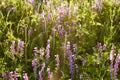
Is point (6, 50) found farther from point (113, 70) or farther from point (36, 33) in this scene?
point (113, 70)

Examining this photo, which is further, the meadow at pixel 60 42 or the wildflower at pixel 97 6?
the wildflower at pixel 97 6

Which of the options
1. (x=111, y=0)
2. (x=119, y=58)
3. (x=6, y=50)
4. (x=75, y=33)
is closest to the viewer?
(x=119, y=58)

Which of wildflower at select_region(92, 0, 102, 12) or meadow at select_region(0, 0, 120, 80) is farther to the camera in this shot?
wildflower at select_region(92, 0, 102, 12)

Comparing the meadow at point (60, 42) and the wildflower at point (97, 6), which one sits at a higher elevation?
the wildflower at point (97, 6)

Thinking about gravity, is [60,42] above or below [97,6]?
below

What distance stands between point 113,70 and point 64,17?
1043 mm

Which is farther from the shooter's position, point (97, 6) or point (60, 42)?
point (97, 6)

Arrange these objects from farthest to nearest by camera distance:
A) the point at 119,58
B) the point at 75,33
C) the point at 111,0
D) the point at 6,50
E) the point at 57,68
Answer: the point at 111,0, the point at 75,33, the point at 6,50, the point at 57,68, the point at 119,58

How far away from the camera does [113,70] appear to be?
250cm

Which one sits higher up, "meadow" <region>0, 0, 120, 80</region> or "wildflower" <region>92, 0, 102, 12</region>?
"wildflower" <region>92, 0, 102, 12</region>

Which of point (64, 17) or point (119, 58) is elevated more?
point (64, 17)

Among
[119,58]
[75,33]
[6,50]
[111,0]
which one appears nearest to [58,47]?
[75,33]

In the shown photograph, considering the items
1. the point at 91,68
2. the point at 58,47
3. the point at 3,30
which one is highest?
the point at 3,30

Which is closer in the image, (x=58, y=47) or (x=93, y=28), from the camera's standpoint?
(x=58, y=47)
